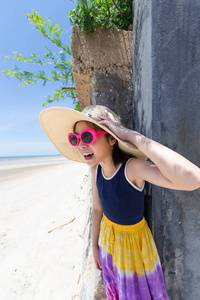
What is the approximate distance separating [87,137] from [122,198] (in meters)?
0.52

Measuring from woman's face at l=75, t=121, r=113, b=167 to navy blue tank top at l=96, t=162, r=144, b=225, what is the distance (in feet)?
0.53

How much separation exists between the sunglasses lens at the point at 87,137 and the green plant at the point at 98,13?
1.63 meters

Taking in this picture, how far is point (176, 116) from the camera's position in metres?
1.15

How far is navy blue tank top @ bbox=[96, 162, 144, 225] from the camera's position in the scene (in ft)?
3.58

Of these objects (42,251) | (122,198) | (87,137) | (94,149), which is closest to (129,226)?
(122,198)

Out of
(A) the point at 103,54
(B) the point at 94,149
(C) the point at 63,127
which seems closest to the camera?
(B) the point at 94,149

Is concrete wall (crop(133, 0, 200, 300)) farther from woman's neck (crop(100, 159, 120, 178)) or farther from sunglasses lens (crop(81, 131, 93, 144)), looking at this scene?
sunglasses lens (crop(81, 131, 93, 144))

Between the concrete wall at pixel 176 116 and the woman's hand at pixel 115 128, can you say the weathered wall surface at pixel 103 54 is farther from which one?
the woman's hand at pixel 115 128

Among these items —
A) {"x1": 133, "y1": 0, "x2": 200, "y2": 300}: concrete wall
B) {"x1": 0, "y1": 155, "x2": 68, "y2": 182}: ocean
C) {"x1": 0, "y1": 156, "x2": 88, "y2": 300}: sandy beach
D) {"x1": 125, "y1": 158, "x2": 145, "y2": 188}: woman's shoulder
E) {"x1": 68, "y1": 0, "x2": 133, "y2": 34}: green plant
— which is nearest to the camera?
{"x1": 125, "y1": 158, "x2": 145, "y2": 188}: woman's shoulder

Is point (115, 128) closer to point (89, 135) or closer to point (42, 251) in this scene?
point (89, 135)

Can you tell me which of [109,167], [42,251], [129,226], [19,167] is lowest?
[19,167]

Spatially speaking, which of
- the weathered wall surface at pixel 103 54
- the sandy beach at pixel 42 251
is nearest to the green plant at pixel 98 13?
the weathered wall surface at pixel 103 54

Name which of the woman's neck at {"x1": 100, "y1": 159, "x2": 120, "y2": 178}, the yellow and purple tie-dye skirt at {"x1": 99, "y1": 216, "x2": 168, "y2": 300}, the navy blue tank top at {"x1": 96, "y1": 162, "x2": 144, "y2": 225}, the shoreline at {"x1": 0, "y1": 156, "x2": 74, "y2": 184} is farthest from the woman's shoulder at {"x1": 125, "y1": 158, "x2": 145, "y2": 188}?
the shoreline at {"x1": 0, "y1": 156, "x2": 74, "y2": 184}

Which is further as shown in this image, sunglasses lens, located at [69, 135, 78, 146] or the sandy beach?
the sandy beach
